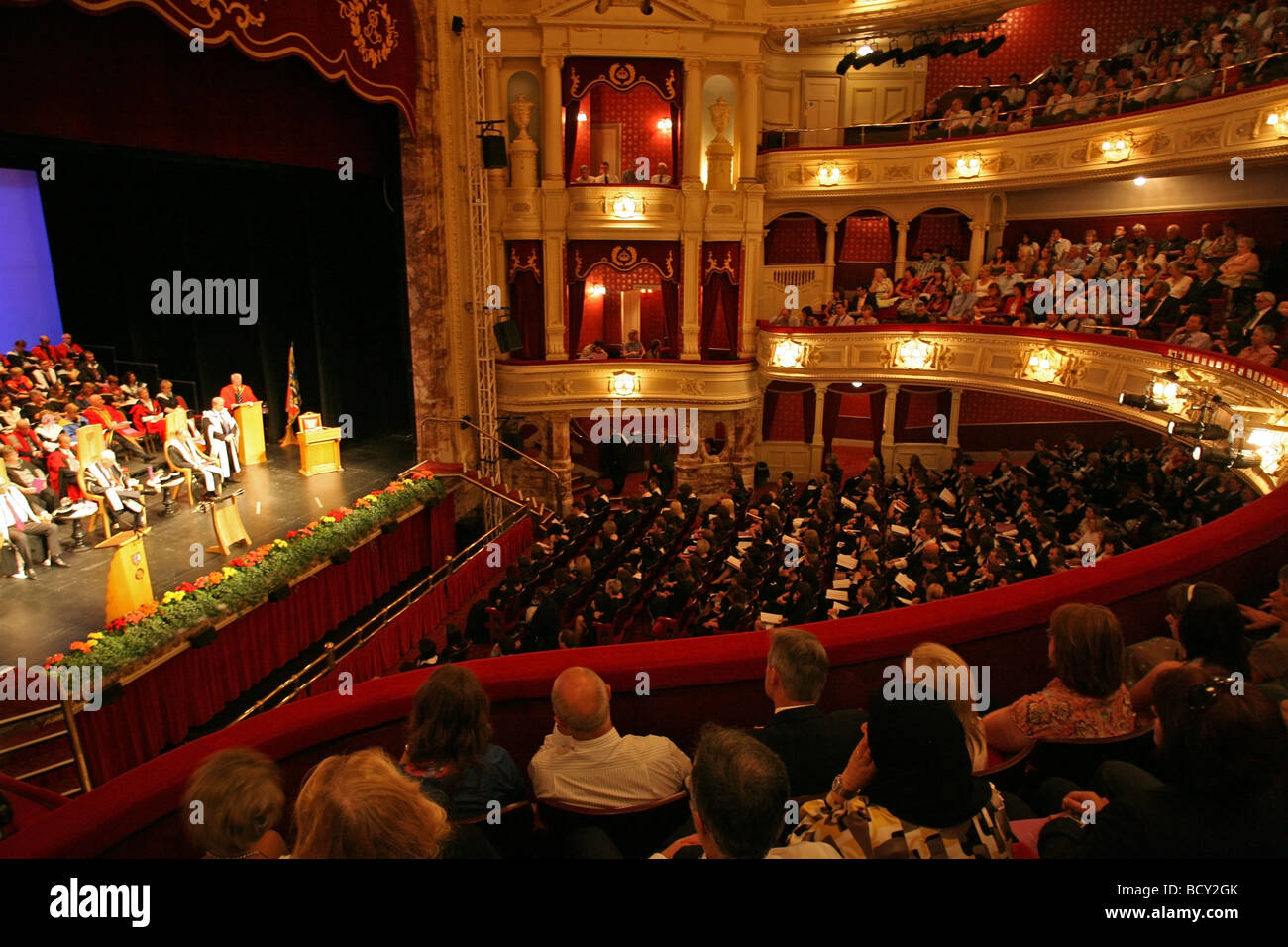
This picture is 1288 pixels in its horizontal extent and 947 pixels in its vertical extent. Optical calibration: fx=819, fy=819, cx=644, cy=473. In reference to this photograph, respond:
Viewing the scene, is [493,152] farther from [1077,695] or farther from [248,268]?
[1077,695]

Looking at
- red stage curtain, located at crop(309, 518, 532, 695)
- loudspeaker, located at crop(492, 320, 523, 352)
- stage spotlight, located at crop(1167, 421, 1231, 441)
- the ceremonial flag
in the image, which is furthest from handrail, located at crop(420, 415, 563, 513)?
stage spotlight, located at crop(1167, 421, 1231, 441)

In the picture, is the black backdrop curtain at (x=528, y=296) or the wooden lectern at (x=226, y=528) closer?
the wooden lectern at (x=226, y=528)

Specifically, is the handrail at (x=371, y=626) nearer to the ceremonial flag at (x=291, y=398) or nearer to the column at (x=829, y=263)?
the ceremonial flag at (x=291, y=398)

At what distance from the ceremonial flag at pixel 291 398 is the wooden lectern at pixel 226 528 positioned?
4.61m

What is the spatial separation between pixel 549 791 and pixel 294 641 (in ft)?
28.5

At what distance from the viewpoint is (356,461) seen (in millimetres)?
14750

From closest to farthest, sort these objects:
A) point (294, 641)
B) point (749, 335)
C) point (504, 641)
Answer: point (504, 641)
point (294, 641)
point (749, 335)

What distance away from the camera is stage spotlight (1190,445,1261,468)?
26.2 feet

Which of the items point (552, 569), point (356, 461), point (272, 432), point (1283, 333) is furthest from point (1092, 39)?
point (272, 432)

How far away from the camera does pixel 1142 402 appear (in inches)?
416

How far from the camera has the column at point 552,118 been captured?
15.6m

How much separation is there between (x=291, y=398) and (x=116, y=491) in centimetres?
483

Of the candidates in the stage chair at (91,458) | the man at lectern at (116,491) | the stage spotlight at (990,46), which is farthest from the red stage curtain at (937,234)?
the stage chair at (91,458)
